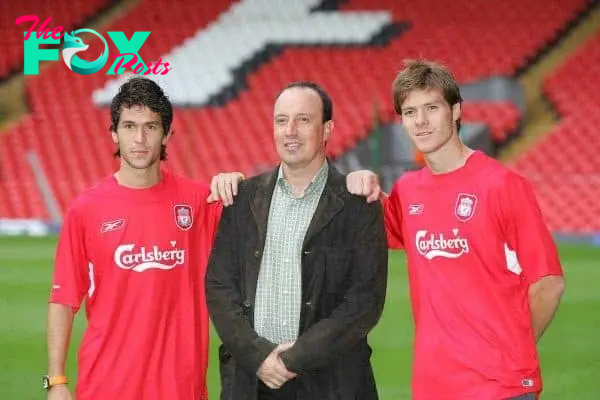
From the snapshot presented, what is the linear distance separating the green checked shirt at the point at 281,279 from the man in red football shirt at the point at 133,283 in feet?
1.40

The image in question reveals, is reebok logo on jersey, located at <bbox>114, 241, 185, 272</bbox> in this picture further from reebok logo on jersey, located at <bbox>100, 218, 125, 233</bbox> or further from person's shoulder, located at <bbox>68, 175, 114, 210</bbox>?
person's shoulder, located at <bbox>68, 175, 114, 210</bbox>

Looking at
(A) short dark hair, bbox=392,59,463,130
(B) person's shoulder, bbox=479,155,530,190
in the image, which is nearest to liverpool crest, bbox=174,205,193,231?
(A) short dark hair, bbox=392,59,463,130

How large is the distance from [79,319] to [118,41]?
1413cm

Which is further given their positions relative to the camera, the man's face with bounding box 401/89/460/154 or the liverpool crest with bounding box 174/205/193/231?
the liverpool crest with bounding box 174/205/193/231

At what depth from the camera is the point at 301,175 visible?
3.98 metres

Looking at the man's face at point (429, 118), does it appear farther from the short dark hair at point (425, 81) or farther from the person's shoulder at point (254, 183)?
the person's shoulder at point (254, 183)

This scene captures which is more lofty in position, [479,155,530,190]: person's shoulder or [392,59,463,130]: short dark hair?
[392,59,463,130]: short dark hair

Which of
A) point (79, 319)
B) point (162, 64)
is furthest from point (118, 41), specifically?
point (79, 319)

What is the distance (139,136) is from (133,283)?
61 cm

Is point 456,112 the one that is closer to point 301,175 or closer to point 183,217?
point 301,175

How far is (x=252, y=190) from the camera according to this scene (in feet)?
13.2

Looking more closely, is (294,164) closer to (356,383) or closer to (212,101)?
(356,383)

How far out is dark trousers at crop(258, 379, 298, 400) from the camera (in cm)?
385

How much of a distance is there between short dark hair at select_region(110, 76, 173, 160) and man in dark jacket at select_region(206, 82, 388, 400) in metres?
0.54
